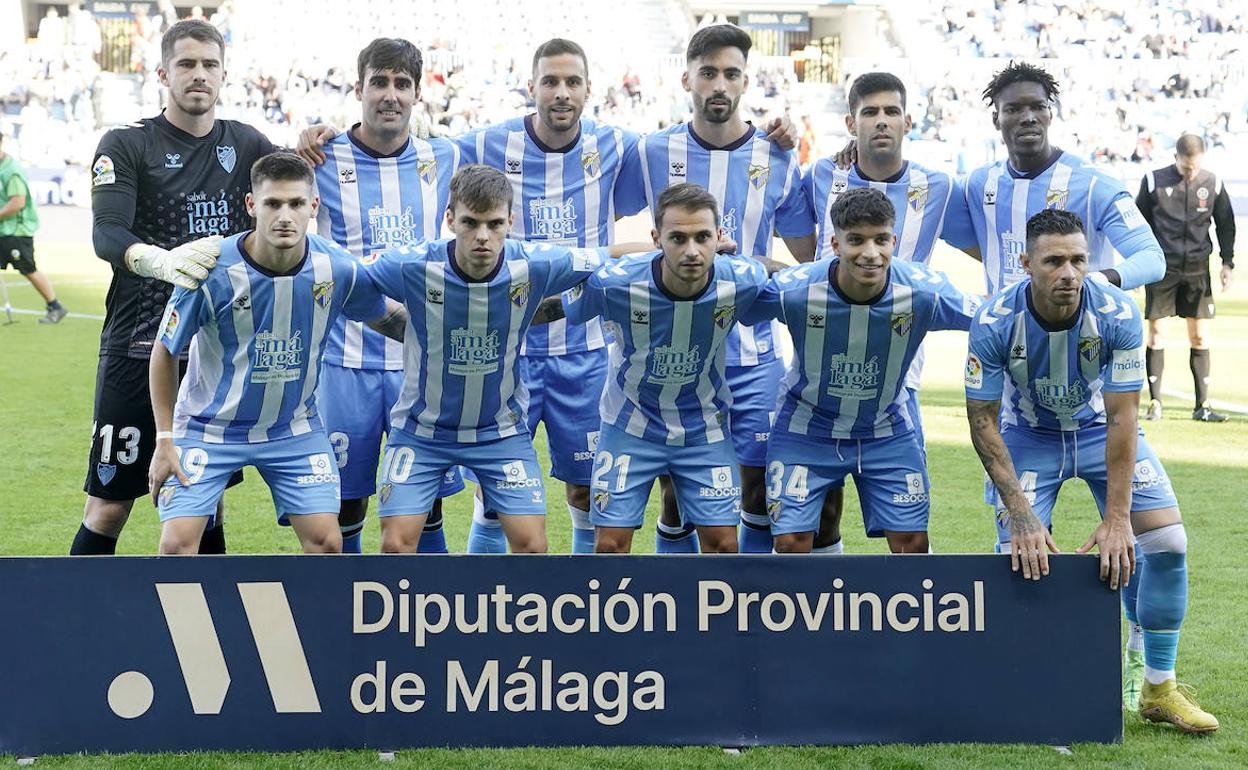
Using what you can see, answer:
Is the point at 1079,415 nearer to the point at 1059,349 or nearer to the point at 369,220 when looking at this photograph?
the point at 1059,349

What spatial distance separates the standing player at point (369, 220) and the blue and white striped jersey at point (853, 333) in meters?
1.31

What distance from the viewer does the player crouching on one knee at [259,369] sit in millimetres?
4348

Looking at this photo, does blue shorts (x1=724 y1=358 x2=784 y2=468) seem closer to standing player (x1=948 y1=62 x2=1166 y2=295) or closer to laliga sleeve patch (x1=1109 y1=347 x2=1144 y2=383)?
standing player (x1=948 y1=62 x2=1166 y2=295)

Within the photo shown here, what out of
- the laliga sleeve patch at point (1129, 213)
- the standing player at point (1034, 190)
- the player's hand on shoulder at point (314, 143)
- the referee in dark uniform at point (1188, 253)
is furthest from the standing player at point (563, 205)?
the referee in dark uniform at point (1188, 253)

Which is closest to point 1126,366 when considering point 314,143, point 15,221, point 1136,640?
point 1136,640

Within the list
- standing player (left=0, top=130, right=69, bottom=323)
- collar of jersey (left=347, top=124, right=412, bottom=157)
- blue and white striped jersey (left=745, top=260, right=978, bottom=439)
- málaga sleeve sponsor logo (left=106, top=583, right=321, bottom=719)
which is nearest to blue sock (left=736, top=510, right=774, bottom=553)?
blue and white striped jersey (left=745, top=260, right=978, bottom=439)

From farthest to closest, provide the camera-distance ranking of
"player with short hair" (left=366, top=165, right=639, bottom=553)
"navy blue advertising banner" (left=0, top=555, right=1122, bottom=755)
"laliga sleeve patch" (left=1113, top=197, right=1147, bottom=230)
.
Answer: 1. "laliga sleeve patch" (left=1113, top=197, right=1147, bottom=230)
2. "player with short hair" (left=366, top=165, right=639, bottom=553)
3. "navy blue advertising banner" (left=0, top=555, right=1122, bottom=755)

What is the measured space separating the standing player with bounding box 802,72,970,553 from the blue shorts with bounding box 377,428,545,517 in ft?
3.58

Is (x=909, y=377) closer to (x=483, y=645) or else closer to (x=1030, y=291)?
(x=1030, y=291)

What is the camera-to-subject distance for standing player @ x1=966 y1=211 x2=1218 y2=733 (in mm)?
4176

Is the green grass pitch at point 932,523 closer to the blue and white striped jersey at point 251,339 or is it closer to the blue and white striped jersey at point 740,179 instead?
the blue and white striped jersey at point 251,339

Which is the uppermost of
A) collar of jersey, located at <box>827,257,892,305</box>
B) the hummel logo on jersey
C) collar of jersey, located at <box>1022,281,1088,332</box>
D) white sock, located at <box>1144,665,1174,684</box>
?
the hummel logo on jersey

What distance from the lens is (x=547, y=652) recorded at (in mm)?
3920

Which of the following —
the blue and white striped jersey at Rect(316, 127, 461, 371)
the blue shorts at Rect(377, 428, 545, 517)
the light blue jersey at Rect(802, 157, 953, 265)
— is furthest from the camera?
the light blue jersey at Rect(802, 157, 953, 265)
